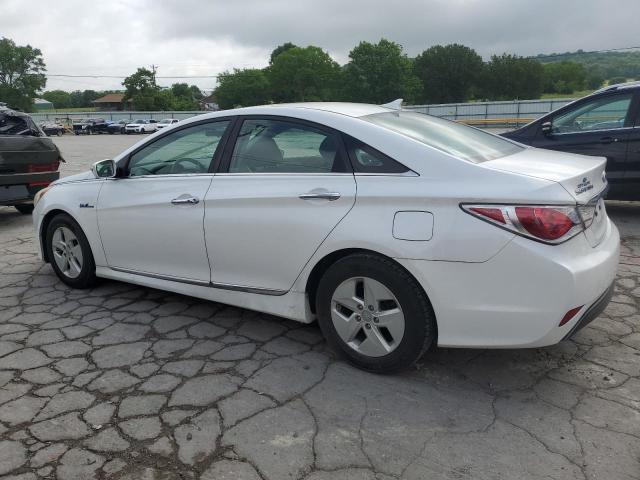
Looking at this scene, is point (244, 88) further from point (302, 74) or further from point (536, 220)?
point (536, 220)

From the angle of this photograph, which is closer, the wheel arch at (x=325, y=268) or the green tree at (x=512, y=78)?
the wheel arch at (x=325, y=268)

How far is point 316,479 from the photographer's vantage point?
225 cm

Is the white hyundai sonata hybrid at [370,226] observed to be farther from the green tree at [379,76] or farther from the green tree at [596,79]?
the green tree at [379,76]

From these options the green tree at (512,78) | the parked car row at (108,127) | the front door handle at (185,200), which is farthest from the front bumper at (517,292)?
the green tree at (512,78)

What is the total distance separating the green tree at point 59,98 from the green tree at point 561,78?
11151cm

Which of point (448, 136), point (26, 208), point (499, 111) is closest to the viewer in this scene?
point (448, 136)

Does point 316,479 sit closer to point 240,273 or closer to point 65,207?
point 240,273

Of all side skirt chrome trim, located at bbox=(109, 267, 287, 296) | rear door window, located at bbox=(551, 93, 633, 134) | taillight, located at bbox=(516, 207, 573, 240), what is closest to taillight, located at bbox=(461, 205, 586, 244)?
taillight, located at bbox=(516, 207, 573, 240)

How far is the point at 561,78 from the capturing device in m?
80.0

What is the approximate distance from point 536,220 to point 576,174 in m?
0.48

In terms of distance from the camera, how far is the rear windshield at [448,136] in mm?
3047

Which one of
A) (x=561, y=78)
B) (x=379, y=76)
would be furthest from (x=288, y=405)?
(x=561, y=78)

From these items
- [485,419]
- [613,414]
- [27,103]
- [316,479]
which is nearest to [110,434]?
[316,479]

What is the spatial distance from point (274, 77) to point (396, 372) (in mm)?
99666
